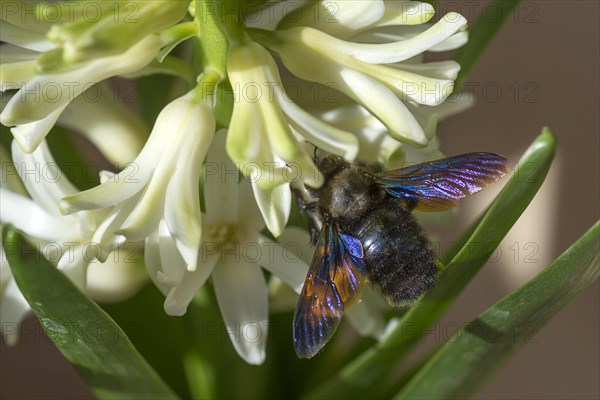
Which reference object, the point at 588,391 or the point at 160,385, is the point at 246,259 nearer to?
the point at 160,385

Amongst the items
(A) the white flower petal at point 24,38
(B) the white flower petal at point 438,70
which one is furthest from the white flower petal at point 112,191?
(B) the white flower petal at point 438,70

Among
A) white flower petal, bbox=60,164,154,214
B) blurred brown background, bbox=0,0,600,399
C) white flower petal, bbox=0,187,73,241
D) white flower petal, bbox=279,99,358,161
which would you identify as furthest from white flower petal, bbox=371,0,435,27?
blurred brown background, bbox=0,0,600,399

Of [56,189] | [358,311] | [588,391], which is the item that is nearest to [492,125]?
[588,391]

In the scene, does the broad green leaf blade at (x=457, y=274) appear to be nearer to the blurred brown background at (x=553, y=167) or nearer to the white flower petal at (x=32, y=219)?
the white flower petal at (x=32, y=219)

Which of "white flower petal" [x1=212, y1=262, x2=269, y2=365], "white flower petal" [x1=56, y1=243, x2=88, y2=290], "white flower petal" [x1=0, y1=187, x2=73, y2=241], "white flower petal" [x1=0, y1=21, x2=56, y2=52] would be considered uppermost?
"white flower petal" [x1=0, y1=21, x2=56, y2=52]

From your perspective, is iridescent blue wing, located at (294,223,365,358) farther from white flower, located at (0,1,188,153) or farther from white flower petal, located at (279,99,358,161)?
white flower, located at (0,1,188,153)

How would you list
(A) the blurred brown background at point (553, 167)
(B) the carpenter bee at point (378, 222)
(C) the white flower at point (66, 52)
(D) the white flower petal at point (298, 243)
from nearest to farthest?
(C) the white flower at point (66, 52), (B) the carpenter bee at point (378, 222), (D) the white flower petal at point (298, 243), (A) the blurred brown background at point (553, 167)

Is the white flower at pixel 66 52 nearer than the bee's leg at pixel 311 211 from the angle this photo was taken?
Yes
